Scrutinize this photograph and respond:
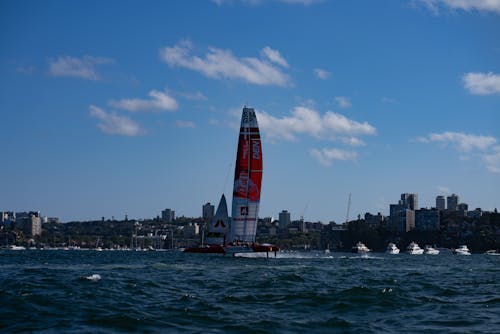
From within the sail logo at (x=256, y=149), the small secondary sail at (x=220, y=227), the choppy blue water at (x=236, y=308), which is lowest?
the choppy blue water at (x=236, y=308)

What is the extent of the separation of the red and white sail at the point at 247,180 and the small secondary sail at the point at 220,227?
1261cm

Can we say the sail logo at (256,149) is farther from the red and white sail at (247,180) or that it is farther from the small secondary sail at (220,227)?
the small secondary sail at (220,227)

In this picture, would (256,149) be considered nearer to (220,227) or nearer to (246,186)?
(246,186)

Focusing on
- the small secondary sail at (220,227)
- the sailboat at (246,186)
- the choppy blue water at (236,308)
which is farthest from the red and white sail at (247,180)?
the choppy blue water at (236,308)

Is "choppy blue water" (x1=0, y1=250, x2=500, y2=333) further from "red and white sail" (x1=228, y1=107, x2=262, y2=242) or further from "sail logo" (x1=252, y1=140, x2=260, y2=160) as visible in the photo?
"red and white sail" (x1=228, y1=107, x2=262, y2=242)

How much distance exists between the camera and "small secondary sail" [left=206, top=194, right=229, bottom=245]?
5094 inches

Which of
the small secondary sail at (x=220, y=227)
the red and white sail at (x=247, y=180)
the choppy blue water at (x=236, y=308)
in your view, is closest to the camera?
the choppy blue water at (x=236, y=308)

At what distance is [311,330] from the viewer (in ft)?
84.5

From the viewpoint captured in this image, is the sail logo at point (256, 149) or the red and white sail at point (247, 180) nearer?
the sail logo at point (256, 149)

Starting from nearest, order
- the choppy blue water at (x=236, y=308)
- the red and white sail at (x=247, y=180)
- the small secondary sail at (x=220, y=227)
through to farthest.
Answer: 1. the choppy blue water at (x=236, y=308)
2. the red and white sail at (x=247, y=180)
3. the small secondary sail at (x=220, y=227)

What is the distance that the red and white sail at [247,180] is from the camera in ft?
365

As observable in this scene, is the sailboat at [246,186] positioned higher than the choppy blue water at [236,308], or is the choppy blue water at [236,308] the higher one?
the sailboat at [246,186]

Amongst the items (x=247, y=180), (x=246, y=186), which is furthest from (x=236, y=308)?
(x=246, y=186)

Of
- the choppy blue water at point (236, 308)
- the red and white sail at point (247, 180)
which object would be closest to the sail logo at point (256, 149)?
the red and white sail at point (247, 180)
